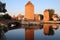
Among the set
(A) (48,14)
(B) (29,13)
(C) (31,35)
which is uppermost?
(B) (29,13)

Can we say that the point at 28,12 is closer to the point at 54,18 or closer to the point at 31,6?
the point at 31,6

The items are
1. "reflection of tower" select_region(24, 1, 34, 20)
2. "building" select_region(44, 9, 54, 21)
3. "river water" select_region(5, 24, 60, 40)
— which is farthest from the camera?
"building" select_region(44, 9, 54, 21)

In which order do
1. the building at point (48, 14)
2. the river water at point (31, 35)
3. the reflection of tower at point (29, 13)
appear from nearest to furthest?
1. the river water at point (31, 35)
2. the reflection of tower at point (29, 13)
3. the building at point (48, 14)

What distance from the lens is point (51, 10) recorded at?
37562 millimetres

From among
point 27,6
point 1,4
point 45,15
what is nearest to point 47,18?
point 45,15

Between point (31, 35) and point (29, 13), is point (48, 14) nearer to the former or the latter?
point (29, 13)

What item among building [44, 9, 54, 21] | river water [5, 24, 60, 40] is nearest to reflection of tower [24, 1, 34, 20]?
building [44, 9, 54, 21]

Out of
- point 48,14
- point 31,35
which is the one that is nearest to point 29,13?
point 48,14

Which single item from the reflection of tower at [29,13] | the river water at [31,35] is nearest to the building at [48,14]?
the reflection of tower at [29,13]

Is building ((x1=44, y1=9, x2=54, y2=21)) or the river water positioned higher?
building ((x1=44, y1=9, x2=54, y2=21))

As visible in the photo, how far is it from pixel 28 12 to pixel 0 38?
29.4 meters

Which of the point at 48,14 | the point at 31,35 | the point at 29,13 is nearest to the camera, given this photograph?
the point at 31,35

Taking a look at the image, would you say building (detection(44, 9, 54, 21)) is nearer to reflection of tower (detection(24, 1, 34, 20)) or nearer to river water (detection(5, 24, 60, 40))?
reflection of tower (detection(24, 1, 34, 20))

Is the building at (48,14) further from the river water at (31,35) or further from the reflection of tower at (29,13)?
the river water at (31,35)
